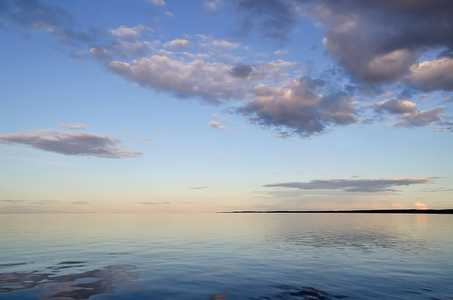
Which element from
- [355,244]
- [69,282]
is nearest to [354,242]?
[355,244]

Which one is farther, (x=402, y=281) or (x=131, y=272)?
(x=131, y=272)

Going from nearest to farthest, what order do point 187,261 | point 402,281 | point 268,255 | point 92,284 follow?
point 92,284, point 402,281, point 187,261, point 268,255

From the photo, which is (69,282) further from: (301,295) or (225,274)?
(301,295)

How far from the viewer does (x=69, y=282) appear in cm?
1820

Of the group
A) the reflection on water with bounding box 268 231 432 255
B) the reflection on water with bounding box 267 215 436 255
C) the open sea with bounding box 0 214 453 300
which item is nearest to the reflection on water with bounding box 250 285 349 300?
the open sea with bounding box 0 214 453 300

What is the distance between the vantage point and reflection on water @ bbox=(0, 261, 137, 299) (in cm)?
1598

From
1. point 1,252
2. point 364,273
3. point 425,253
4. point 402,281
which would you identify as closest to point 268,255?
point 364,273

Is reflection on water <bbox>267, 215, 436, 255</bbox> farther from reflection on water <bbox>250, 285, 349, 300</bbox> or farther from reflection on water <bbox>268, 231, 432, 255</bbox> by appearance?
reflection on water <bbox>250, 285, 349, 300</bbox>

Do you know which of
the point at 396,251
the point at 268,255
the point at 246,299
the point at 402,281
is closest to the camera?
A: the point at 246,299

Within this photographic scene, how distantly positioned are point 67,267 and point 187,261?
9.57m

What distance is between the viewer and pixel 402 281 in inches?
766

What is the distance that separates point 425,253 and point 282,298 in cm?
2493

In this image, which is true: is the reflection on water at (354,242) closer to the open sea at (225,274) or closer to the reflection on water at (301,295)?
the open sea at (225,274)

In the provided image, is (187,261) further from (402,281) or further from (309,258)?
(402,281)
